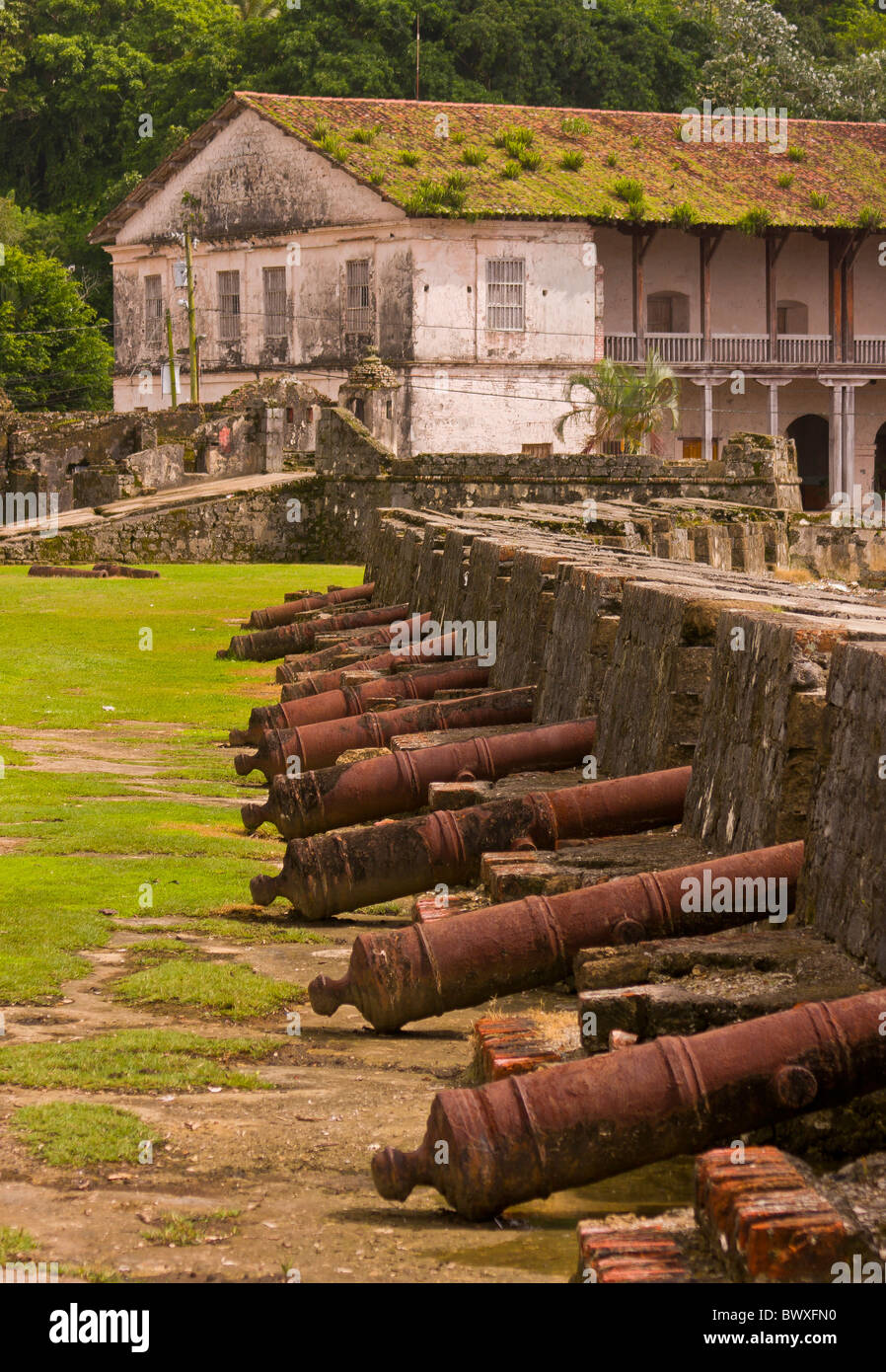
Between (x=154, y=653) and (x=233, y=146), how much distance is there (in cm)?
2641

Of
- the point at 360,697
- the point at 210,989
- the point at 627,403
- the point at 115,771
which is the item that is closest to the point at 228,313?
the point at 627,403

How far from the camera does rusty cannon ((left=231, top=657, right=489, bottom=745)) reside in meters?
14.0

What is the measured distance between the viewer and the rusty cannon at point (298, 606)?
22953 millimetres

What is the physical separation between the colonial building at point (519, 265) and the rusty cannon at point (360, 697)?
27.1 metres

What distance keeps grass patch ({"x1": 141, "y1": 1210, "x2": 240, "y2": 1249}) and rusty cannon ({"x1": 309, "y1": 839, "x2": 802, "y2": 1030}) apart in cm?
167

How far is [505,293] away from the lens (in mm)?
42375

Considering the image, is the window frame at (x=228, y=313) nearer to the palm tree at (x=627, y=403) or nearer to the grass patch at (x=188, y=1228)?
the palm tree at (x=627, y=403)

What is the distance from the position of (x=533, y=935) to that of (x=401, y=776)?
12.2 feet

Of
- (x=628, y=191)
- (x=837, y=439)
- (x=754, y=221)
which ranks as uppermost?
(x=628, y=191)

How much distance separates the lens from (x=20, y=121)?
199ft

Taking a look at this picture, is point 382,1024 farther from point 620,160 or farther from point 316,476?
point 620,160

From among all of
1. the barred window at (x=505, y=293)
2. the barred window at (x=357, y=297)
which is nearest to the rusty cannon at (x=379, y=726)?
the barred window at (x=505, y=293)

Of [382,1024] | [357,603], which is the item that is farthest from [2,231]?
[382,1024]

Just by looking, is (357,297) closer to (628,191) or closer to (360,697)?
(628,191)
